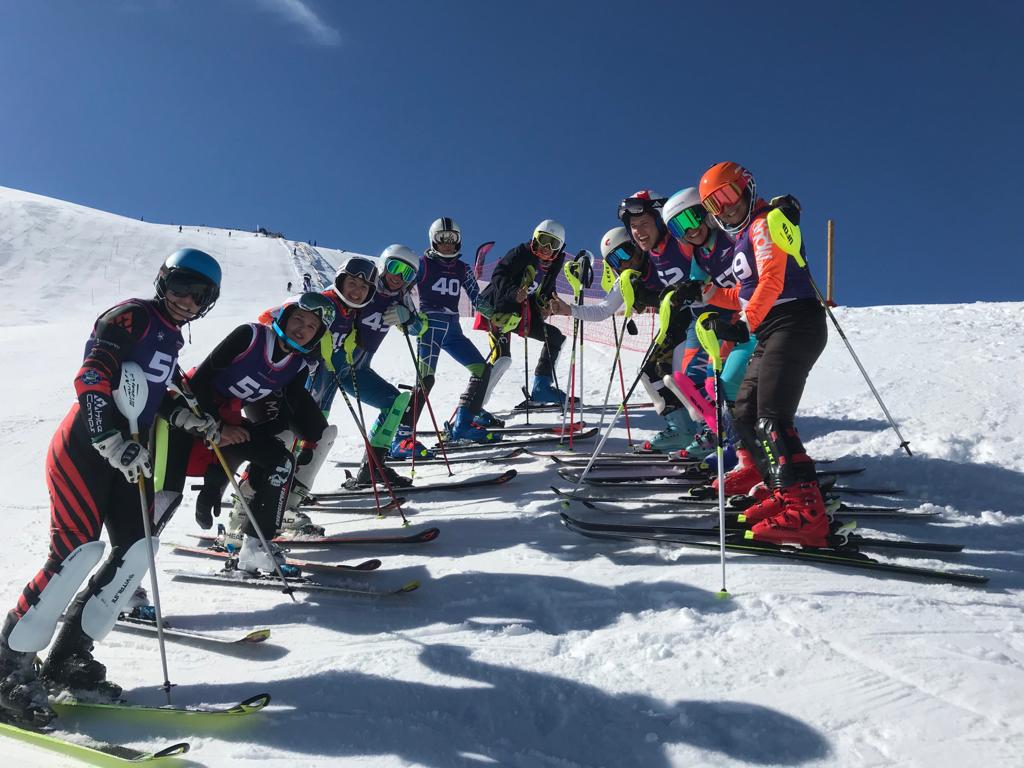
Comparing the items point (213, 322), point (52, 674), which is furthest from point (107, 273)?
point (52, 674)

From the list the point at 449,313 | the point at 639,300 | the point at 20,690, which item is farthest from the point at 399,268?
the point at 20,690

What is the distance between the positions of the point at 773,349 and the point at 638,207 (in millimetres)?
2537

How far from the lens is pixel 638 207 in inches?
253

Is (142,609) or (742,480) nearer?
(142,609)

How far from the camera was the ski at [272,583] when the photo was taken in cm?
427

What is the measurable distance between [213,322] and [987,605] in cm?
2083

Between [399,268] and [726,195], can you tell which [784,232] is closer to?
[726,195]

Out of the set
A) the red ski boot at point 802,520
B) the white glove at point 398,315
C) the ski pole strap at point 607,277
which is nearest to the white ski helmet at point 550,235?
the ski pole strap at point 607,277

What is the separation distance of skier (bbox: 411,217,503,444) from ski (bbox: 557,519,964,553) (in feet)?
12.8

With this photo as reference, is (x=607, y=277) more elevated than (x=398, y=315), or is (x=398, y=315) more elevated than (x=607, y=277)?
(x=607, y=277)

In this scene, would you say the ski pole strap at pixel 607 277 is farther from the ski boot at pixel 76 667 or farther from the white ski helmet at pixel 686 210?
the ski boot at pixel 76 667

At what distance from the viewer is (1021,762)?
2.30 m

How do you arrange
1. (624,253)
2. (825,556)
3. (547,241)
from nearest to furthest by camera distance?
(825,556)
(624,253)
(547,241)

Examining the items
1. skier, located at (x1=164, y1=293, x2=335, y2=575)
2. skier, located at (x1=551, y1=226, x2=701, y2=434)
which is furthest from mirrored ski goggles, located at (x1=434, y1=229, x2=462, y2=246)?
skier, located at (x1=164, y1=293, x2=335, y2=575)
